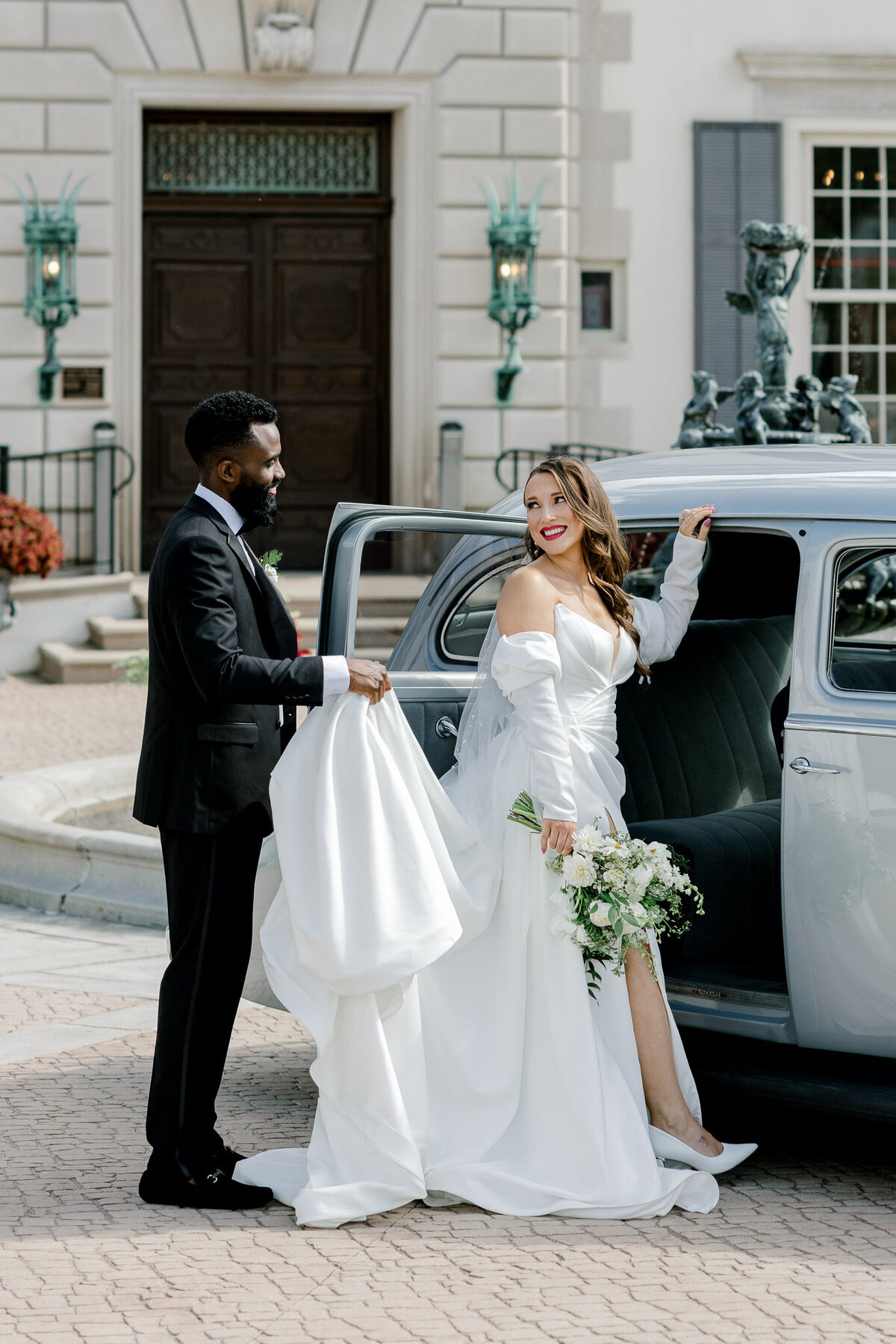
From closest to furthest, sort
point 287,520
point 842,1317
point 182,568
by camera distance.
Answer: point 842,1317 → point 182,568 → point 287,520

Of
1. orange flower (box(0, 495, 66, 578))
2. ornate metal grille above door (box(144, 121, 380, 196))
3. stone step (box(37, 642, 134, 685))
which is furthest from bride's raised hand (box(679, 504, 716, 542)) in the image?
ornate metal grille above door (box(144, 121, 380, 196))

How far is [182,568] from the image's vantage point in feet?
13.8

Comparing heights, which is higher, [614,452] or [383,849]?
[614,452]

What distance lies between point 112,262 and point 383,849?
13205mm

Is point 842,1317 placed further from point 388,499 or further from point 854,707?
point 388,499

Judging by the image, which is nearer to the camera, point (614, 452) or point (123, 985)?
point (123, 985)

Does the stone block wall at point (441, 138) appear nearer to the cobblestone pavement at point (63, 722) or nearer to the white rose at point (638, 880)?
the cobblestone pavement at point (63, 722)

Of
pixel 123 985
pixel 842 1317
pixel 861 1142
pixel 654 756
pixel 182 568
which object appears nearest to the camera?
pixel 842 1317

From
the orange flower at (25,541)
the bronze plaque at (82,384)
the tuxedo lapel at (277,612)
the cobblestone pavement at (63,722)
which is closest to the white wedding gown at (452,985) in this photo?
the tuxedo lapel at (277,612)

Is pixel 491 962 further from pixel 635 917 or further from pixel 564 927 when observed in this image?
pixel 635 917

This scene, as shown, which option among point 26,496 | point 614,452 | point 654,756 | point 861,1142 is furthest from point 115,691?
point 861,1142

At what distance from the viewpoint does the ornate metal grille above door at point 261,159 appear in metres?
16.8

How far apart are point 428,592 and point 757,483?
47.2 inches

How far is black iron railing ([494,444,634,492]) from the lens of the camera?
16.4 metres
